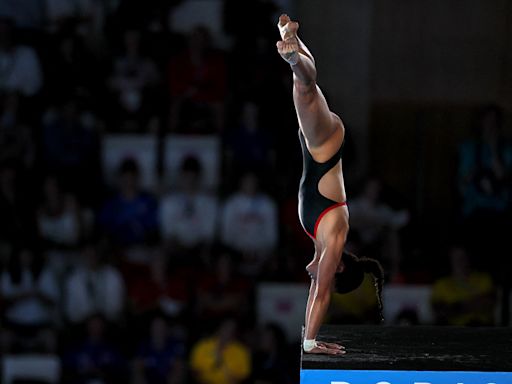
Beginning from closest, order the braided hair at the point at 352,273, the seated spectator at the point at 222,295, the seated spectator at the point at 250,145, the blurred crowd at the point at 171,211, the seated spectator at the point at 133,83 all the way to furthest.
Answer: the braided hair at the point at 352,273 → the blurred crowd at the point at 171,211 → the seated spectator at the point at 222,295 → the seated spectator at the point at 250,145 → the seated spectator at the point at 133,83

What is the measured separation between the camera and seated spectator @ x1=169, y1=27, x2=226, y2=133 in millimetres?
11828

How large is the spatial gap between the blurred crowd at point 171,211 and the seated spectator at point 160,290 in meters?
0.01

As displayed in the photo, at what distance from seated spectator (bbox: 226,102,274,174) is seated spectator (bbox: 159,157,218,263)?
1.77ft

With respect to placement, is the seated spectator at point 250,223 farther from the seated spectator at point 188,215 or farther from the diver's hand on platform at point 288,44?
the diver's hand on platform at point 288,44

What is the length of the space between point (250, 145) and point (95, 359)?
8.39 feet

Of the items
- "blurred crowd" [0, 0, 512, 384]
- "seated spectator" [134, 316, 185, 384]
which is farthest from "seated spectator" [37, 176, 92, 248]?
"seated spectator" [134, 316, 185, 384]

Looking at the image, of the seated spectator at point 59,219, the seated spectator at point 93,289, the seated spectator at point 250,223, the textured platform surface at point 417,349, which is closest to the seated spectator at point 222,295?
the seated spectator at point 250,223

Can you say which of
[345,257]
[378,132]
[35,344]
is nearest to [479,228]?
[378,132]

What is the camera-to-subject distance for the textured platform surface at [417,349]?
5941 millimetres

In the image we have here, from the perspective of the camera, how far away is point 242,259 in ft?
36.3

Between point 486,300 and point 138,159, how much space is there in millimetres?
3424

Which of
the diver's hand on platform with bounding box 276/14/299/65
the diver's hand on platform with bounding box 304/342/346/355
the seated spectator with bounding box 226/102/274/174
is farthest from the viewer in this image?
the seated spectator with bounding box 226/102/274/174

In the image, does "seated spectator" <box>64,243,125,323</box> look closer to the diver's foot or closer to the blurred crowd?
the blurred crowd

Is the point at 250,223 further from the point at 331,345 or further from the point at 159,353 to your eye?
the point at 331,345
